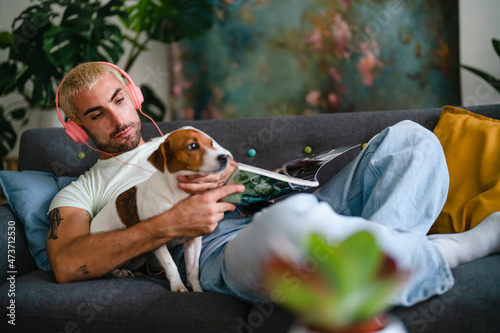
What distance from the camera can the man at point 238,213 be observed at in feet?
2.80

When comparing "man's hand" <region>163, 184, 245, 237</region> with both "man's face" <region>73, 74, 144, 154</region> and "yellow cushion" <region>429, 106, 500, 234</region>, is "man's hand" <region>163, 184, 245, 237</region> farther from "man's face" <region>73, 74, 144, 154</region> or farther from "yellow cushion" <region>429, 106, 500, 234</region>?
"yellow cushion" <region>429, 106, 500, 234</region>

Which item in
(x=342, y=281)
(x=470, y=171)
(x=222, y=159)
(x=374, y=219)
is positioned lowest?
(x=470, y=171)

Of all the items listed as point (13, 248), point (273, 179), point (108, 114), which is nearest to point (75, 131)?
point (108, 114)

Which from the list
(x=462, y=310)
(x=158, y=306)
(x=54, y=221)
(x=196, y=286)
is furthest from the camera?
(x=54, y=221)

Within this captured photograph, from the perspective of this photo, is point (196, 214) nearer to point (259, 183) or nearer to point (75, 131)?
point (259, 183)

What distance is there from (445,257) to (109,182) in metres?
1.17

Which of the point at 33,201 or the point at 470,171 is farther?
the point at 33,201

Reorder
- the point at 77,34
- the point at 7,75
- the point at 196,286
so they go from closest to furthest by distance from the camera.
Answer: the point at 196,286 < the point at 77,34 < the point at 7,75

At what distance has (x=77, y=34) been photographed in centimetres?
249

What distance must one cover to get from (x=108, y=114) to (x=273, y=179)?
0.75m

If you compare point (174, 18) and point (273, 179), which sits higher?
point (174, 18)

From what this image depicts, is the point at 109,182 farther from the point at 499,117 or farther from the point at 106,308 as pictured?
the point at 499,117

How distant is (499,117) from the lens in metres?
1.68

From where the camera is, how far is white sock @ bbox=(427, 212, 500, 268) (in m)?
1.08
